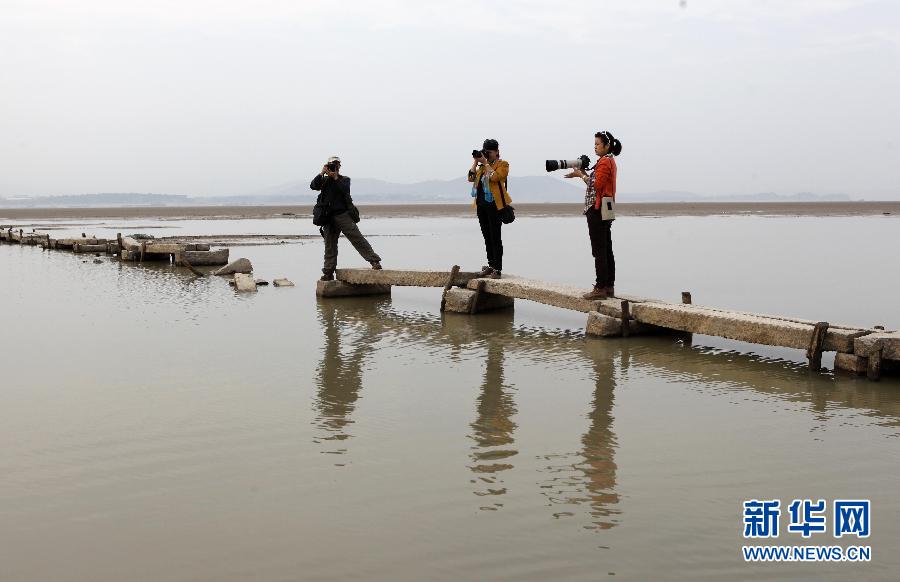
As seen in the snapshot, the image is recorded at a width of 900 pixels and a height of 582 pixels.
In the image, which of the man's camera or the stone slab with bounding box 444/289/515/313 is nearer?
the man's camera

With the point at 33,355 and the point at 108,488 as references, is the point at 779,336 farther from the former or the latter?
the point at 33,355

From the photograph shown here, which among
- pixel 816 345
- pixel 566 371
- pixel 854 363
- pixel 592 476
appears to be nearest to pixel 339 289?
pixel 566 371

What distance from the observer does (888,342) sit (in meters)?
8.02

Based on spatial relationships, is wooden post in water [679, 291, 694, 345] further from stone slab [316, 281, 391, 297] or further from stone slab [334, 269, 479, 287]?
stone slab [316, 281, 391, 297]

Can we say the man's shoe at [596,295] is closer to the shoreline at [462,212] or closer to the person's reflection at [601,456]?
the person's reflection at [601,456]

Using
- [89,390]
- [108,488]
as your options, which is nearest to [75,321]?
[89,390]

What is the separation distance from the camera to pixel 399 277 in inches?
570

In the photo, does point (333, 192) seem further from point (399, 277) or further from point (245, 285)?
point (245, 285)

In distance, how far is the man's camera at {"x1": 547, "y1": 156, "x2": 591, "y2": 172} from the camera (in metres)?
10.8

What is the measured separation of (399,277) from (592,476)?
9.41 metres

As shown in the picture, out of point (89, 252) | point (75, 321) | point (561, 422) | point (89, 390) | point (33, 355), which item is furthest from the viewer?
point (89, 252)

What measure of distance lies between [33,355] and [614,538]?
7218 mm

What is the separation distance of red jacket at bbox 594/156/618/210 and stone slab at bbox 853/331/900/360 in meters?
3.48

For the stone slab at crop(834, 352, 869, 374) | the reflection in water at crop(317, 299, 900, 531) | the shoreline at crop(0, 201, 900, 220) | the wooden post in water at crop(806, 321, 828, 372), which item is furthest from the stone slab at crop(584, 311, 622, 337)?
the shoreline at crop(0, 201, 900, 220)
